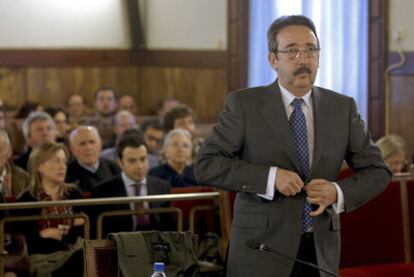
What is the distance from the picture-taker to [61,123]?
736cm

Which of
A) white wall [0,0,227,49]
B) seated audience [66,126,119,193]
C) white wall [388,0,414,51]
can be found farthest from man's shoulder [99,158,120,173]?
white wall [0,0,227,49]

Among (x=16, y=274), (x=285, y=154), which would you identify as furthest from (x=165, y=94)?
(x=285, y=154)

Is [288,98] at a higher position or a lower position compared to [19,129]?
higher

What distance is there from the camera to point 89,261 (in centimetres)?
267

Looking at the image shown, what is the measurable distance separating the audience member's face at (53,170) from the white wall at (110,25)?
468 cm

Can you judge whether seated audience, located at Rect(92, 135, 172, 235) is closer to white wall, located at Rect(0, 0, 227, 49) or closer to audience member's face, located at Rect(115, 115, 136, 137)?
audience member's face, located at Rect(115, 115, 136, 137)

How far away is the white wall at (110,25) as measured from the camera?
9570mm

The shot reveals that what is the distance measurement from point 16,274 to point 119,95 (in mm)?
5800

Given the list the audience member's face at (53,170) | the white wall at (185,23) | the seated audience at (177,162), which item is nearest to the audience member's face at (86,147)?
the seated audience at (177,162)

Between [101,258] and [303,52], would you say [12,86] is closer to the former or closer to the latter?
[101,258]

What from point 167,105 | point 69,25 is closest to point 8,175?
point 167,105

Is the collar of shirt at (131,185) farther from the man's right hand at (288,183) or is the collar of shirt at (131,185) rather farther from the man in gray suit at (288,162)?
the man's right hand at (288,183)

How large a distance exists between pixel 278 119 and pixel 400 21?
5.76 meters

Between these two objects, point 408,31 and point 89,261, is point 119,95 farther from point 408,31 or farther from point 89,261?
point 89,261
